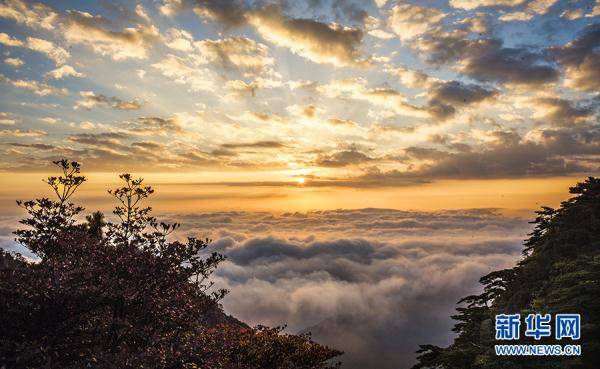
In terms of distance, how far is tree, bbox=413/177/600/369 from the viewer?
32.0 feet

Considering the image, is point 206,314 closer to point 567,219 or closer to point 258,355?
point 258,355

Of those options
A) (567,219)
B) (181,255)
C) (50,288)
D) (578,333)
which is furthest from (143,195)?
(567,219)

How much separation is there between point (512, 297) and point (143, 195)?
17.6 metres

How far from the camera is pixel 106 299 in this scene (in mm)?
9695

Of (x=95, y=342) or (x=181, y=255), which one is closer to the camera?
(x=95, y=342)

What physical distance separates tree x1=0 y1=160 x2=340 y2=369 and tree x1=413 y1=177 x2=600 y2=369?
24.8 feet

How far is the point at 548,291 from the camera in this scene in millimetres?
13570

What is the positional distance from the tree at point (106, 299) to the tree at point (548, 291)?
755 cm

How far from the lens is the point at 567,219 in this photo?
19.5 m

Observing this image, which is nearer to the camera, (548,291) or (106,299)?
(106,299)

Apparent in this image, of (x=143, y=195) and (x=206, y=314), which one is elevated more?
(x=143, y=195)

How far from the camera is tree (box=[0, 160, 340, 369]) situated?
29.0 ft

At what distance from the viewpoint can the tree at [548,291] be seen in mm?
9766

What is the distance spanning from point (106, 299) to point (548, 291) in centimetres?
1437
